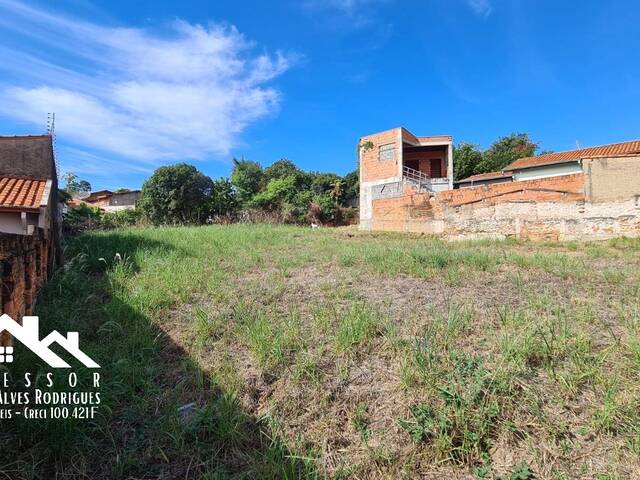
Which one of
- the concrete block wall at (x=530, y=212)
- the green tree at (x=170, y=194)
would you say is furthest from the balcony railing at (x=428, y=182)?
the green tree at (x=170, y=194)

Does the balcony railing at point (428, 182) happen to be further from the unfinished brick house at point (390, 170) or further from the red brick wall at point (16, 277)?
the red brick wall at point (16, 277)

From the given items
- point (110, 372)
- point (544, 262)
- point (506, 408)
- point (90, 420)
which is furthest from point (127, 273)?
point (544, 262)

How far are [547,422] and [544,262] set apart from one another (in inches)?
172

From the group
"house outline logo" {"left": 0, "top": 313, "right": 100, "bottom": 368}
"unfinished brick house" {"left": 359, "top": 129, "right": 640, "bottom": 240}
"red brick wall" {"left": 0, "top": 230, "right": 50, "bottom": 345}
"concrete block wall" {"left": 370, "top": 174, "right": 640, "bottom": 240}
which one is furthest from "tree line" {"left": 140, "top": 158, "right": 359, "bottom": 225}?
"house outline logo" {"left": 0, "top": 313, "right": 100, "bottom": 368}

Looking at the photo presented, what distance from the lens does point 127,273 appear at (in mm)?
5062

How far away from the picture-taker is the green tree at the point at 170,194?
20.7 m

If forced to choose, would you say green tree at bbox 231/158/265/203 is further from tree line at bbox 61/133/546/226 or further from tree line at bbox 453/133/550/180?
tree line at bbox 453/133/550/180

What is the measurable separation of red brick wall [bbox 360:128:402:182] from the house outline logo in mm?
18315

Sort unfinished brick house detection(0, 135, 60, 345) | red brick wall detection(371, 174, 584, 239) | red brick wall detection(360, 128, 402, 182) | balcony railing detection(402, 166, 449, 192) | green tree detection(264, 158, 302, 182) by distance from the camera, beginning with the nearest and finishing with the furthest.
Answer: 1. unfinished brick house detection(0, 135, 60, 345)
2. red brick wall detection(371, 174, 584, 239)
3. red brick wall detection(360, 128, 402, 182)
4. balcony railing detection(402, 166, 449, 192)
5. green tree detection(264, 158, 302, 182)

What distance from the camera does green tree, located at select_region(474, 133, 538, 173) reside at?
29359mm

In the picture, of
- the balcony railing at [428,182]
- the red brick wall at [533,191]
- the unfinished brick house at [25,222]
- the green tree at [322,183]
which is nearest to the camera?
the unfinished brick house at [25,222]

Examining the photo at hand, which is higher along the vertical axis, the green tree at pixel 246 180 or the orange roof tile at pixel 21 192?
the green tree at pixel 246 180

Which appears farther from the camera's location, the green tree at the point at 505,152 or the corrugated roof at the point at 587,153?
the green tree at the point at 505,152

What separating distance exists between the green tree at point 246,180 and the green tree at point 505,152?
764 inches
